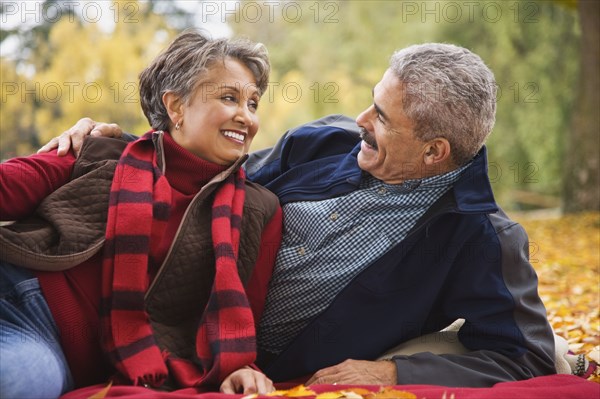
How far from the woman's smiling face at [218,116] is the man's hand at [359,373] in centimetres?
87

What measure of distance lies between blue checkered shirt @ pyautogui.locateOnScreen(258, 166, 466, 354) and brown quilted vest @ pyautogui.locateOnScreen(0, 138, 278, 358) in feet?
0.64

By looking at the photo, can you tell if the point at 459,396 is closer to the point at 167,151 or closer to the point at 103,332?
the point at 103,332

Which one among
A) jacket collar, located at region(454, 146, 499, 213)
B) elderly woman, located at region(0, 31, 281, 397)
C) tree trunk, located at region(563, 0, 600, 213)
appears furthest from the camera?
tree trunk, located at region(563, 0, 600, 213)

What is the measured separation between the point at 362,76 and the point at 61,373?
44.8ft

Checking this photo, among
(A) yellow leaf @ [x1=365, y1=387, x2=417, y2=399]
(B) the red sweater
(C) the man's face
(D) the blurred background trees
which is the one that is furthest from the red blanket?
(D) the blurred background trees

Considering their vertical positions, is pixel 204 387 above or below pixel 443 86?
below

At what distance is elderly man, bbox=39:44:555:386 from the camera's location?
2670 mm

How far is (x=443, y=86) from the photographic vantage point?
8.96 ft

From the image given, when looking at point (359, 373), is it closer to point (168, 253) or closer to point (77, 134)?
point (168, 253)

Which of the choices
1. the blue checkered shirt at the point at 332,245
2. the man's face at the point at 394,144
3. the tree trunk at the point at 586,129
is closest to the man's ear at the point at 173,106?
the blue checkered shirt at the point at 332,245

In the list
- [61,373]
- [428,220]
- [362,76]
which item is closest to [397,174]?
[428,220]

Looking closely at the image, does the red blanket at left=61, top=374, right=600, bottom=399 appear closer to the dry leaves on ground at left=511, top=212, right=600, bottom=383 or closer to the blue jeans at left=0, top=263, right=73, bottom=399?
the blue jeans at left=0, top=263, right=73, bottom=399

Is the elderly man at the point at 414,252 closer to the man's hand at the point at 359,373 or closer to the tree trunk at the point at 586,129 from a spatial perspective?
the man's hand at the point at 359,373

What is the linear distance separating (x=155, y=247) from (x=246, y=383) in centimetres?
58
